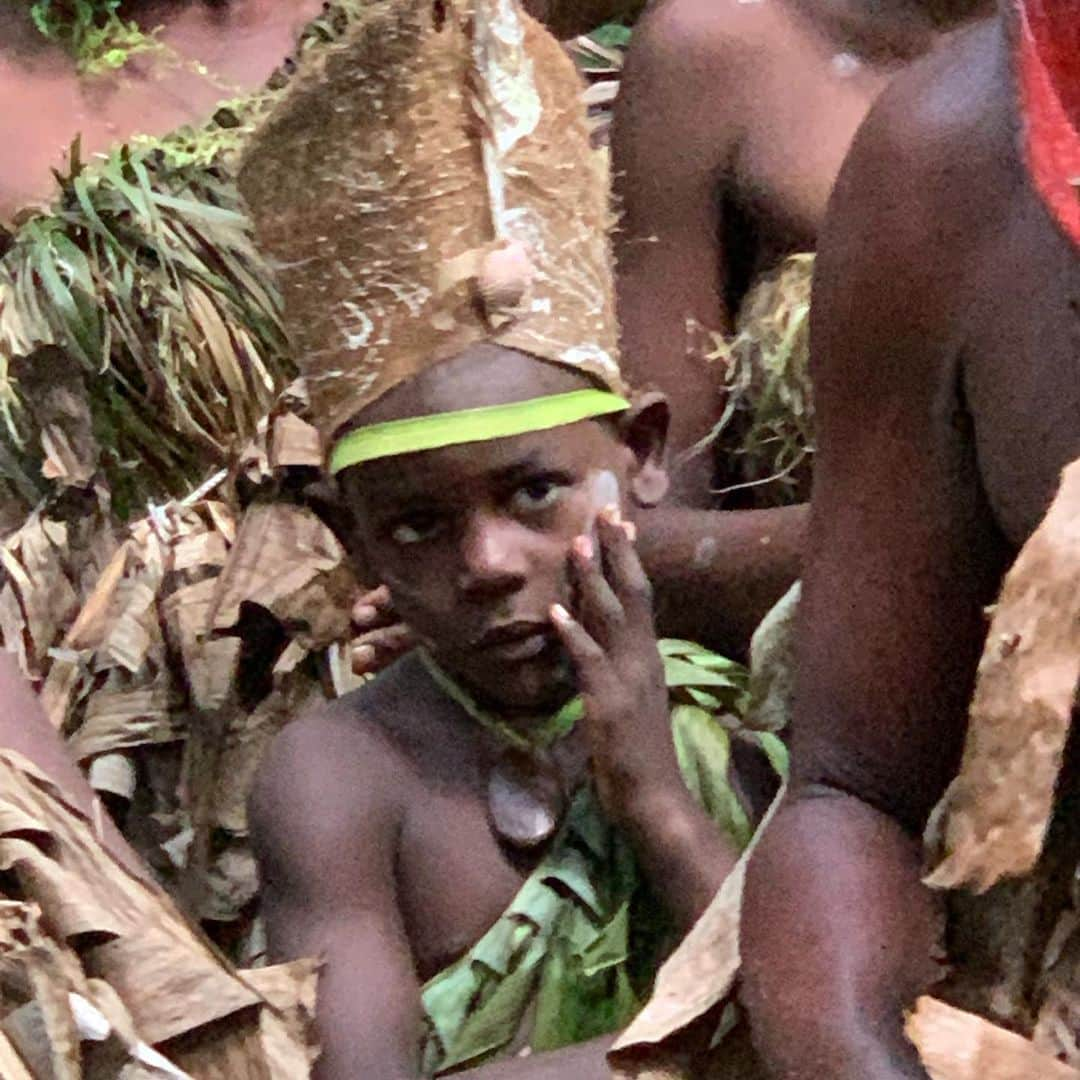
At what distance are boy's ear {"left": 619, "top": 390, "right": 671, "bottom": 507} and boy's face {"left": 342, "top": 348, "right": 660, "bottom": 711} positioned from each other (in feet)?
0.15

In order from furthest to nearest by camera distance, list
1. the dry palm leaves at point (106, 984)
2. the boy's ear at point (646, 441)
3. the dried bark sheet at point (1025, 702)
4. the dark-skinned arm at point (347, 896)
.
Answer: the boy's ear at point (646, 441) → the dark-skinned arm at point (347, 896) → the dry palm leaves at point (106, 984) → the dried bark sheet at point (1025, 702)

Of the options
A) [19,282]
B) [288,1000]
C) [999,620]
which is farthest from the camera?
[19,282]

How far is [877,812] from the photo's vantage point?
649 mm

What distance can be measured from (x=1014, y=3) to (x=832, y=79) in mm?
666

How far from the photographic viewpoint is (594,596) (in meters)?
0.89

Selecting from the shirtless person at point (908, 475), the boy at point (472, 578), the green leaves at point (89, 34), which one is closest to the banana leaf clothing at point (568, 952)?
the boy at point (472, 578)

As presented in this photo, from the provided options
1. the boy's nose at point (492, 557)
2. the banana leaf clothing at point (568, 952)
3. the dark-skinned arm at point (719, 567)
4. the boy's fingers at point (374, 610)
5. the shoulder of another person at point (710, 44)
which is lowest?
the banana leaf clothing at point (568, 952)

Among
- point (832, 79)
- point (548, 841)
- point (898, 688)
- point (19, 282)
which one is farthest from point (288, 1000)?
point (19, 282)

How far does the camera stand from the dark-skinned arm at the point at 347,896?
85cm

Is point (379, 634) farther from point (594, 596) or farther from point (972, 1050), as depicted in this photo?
point (972, 1050)

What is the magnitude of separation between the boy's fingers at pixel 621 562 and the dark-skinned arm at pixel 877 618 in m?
0.23

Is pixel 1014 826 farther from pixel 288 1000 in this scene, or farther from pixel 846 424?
pixel 288 1000

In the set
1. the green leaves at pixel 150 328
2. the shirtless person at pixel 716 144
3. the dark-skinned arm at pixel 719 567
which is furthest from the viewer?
the green leaves at pixel 150 328

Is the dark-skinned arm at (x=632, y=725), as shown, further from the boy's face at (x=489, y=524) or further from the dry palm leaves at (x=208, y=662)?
the dry palm leaves at (x=208, y=662)
